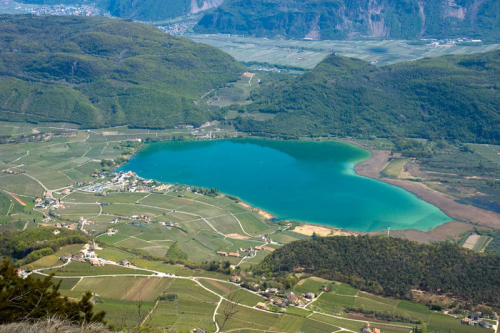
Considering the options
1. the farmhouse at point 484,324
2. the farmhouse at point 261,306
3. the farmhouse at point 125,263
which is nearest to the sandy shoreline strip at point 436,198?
the farmhouse at point 484,324

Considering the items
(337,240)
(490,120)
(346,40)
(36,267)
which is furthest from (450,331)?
(346,40)

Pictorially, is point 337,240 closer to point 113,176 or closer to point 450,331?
point 450,331

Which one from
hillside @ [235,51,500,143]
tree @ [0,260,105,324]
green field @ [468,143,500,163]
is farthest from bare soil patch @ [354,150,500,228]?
tree @ [0,260,105,324]

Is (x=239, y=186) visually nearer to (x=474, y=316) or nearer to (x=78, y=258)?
(x=78, y=258)

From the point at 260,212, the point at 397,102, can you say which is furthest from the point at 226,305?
the point at 397,102

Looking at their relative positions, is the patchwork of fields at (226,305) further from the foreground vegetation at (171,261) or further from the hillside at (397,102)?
the hillside at (397,102)

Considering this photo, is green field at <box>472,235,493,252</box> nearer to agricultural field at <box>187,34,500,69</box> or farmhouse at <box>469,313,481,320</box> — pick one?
farmhouse at <box>469,313,481,320</box>
